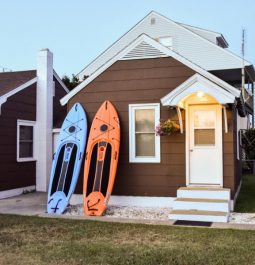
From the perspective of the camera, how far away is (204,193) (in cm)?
922

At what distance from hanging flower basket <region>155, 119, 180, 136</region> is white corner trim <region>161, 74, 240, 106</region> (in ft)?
1.61

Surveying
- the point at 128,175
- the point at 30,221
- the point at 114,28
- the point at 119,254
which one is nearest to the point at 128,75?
the point at 128,175

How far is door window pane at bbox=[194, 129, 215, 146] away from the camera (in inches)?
392

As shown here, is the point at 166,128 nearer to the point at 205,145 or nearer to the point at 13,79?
the point at 205,145

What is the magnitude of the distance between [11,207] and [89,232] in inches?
Answer: 152

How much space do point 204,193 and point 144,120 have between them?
2445mm

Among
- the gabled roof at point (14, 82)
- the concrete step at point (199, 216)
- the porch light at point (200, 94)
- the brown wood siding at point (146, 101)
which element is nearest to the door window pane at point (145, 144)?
the brown wood siding at point (146, 101)

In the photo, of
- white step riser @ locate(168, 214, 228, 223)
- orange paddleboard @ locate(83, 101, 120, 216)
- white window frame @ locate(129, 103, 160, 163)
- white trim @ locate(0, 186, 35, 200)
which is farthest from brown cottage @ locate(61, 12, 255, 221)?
white trim @ locate(0, 186, 35, 200)

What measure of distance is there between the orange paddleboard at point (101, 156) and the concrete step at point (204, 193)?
168cm

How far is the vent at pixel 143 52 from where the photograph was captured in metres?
10.4

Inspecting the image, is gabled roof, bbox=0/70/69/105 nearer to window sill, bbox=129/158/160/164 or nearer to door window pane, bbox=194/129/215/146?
window sill, bbox=129/158/160/164

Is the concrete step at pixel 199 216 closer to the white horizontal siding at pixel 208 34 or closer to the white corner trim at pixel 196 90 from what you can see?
the white corner trim at pixel 196 90

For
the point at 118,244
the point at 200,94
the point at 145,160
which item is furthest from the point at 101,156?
the point at 118,244

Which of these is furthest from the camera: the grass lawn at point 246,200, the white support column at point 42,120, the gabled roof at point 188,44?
the gabled roof at point 188,44
